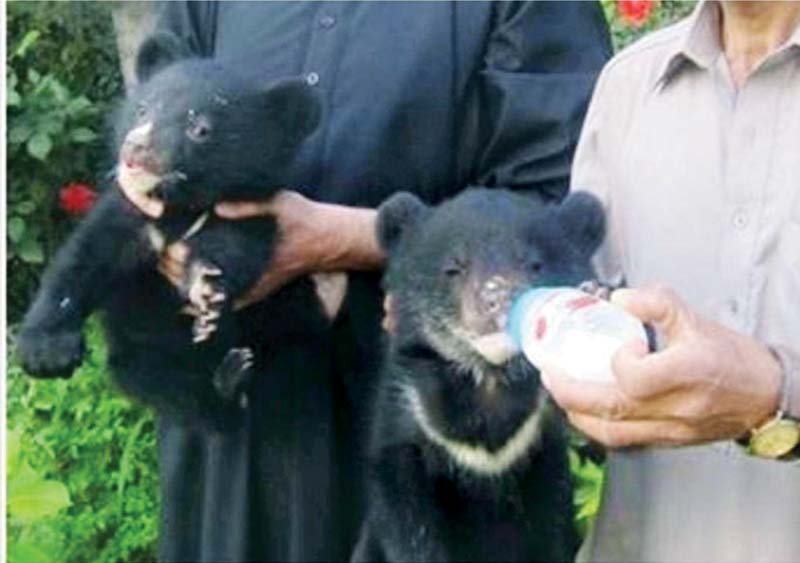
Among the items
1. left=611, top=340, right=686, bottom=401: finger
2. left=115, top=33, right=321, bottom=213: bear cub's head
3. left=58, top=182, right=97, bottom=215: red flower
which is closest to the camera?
left=611, top=340, right=686, bottom=401: finger

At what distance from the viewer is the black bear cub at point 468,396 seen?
1.01 metres

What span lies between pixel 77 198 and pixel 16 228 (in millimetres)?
55

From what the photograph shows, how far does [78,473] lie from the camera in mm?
1253

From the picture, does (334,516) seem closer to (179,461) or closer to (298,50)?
(179,461)

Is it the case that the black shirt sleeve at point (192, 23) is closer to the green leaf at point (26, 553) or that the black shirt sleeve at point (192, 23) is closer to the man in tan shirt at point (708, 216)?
the man in tan shirt at point (708, 216)

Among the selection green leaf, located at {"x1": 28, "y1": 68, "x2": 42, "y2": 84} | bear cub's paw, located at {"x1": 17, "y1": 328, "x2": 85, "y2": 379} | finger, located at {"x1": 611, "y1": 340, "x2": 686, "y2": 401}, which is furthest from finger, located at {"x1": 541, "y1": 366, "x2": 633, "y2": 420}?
green leaf, located at {"x1": 28, "y1": 68, "x2": 42, "y2": 84}

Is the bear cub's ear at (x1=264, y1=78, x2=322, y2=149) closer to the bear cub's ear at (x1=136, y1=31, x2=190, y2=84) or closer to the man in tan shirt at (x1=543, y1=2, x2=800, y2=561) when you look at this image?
the bear cub's ear at (x1=136, y1=31, x2=190, y2=84)

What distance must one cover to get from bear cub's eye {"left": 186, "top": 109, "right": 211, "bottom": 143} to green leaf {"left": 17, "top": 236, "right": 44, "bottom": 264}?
0.61ft

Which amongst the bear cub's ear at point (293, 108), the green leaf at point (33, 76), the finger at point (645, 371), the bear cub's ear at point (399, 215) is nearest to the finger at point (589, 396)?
the finger at point (645, 371)

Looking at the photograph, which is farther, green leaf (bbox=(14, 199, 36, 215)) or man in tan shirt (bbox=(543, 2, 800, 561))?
green leaf (bbox=(14, 199, 36, 215))

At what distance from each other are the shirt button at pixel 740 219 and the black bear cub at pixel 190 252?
0.31m

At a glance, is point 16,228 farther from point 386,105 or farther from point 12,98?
point 386,105

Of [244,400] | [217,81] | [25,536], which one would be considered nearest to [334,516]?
[244,400]

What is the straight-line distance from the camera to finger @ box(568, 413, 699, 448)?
2.78 ft
